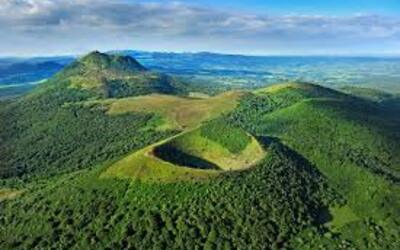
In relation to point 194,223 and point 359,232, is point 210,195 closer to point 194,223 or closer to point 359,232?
point 194,223

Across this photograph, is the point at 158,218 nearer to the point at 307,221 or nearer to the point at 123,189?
the point at 123,189

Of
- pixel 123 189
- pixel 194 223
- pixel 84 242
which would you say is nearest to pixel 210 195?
pixel 194 223

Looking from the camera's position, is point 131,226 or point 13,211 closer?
point 131,226

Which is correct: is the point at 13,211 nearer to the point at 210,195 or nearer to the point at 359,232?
the point at 210,195

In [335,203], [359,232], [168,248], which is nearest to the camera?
[168,248]

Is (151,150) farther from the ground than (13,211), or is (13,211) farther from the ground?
(151,150)

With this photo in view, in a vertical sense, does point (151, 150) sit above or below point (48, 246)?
above

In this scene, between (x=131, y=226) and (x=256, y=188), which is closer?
(x=131, y=226)

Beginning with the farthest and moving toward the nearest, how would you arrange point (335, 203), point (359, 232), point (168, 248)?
point (335, 203) → point (359, 232) → point (168, 248)

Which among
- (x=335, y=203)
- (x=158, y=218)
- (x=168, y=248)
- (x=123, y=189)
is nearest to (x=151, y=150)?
(x=123, y=189)
